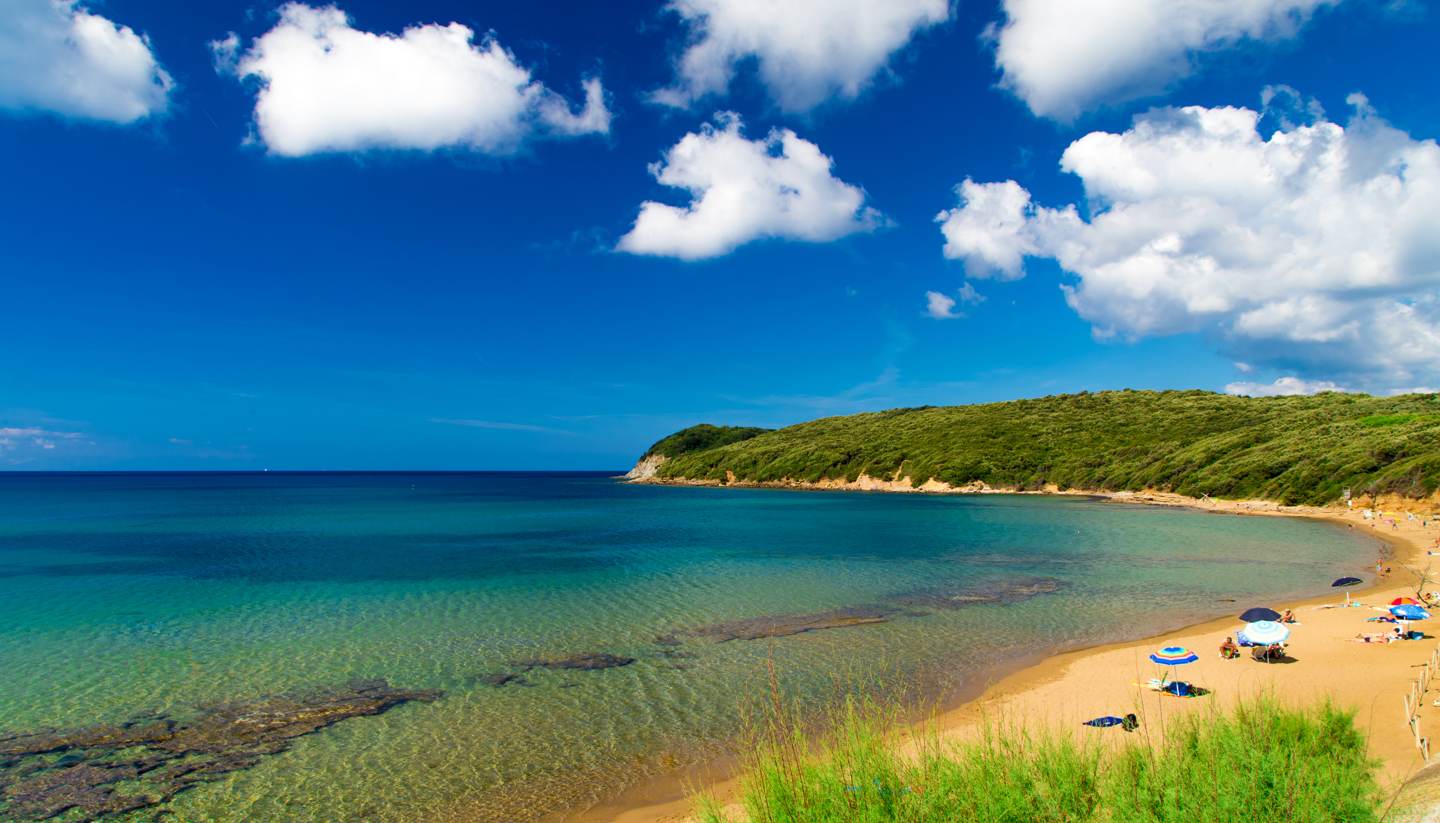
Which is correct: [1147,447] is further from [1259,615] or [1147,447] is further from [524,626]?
[524,626]

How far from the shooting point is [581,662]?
20.0 meters

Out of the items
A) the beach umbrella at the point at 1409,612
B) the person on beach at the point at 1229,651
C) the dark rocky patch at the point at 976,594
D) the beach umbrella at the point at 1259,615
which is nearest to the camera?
the person on beach at the point at 1229,651

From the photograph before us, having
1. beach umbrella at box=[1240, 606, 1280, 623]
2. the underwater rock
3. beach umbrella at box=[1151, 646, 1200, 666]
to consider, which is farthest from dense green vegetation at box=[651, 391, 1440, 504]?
the underwater rock

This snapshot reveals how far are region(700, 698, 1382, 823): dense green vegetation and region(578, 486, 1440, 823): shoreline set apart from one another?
0.53 meters

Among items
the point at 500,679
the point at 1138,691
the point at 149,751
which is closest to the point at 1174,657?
the point at 1138,691

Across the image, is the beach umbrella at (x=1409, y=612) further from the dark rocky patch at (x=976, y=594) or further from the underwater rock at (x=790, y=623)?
the underwater rock at (x=790, y=623)

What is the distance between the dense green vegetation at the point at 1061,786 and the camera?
640 centimetres

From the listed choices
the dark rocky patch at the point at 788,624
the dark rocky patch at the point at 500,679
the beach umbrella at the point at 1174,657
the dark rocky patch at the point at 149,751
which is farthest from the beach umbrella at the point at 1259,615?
the dark rocky patch at the point at 149,751

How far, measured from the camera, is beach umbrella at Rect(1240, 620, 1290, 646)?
18.3m

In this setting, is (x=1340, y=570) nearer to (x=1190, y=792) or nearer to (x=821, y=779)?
(x=1190, y=792)

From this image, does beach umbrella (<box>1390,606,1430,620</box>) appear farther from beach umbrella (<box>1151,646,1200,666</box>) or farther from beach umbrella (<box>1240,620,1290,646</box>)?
beach umbrella (<box>1151,646,1200,666</box>)

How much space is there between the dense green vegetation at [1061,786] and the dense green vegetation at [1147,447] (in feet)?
263

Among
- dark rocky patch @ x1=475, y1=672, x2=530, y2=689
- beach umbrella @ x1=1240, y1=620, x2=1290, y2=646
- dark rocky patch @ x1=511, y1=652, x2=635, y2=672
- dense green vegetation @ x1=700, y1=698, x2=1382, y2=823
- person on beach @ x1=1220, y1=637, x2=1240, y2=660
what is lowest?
dark rocky patch @ x1=475, y1=672, x2=530, y2=689

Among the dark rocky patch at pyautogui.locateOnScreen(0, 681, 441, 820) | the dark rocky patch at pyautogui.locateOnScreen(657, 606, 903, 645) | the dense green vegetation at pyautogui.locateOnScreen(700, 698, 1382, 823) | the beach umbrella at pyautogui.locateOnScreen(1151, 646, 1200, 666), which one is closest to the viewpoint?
the dense green vegetation at pyautogui.locateOnScreen(700, 698, 1382, 823)
